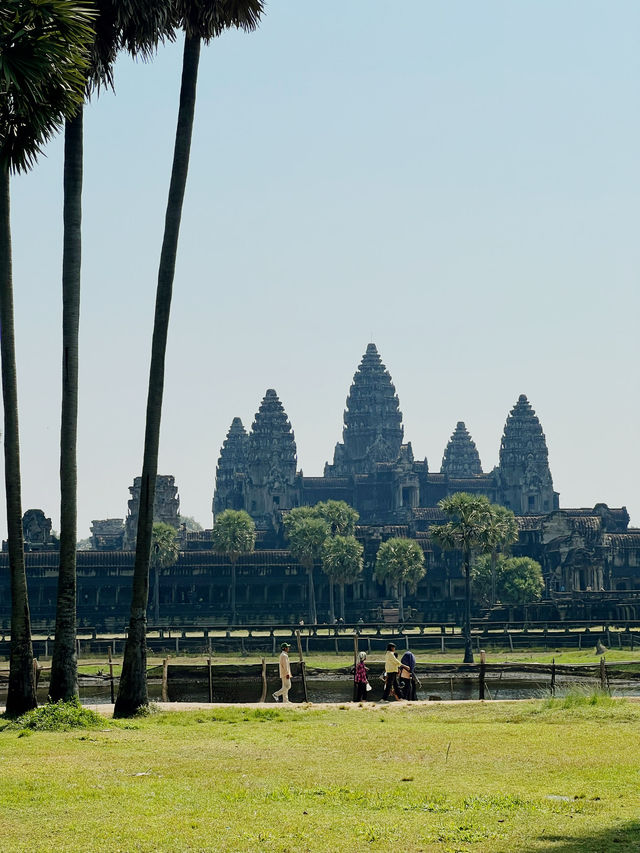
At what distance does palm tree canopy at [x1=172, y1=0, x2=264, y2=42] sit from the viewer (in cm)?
2600

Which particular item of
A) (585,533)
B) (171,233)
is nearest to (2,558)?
(585,533)

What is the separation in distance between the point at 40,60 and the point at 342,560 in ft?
302

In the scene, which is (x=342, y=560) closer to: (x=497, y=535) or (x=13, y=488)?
(x=497, y=535)

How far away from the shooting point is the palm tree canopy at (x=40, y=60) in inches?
629

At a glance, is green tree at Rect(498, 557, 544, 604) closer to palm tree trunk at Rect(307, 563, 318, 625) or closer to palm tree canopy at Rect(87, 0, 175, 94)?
palm tree trunk at Rect(307, 563, 318, 625)

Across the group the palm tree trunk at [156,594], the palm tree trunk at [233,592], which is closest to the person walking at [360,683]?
the palm tree trunk at [156,594]

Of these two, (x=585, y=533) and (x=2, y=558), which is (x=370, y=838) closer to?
(x=2, y=558)

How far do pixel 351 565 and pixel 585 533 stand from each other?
103 ft

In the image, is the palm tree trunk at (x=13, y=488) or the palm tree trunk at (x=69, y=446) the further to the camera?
the palm tree trunk at (x=69, y=446)

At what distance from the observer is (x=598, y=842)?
12633mm

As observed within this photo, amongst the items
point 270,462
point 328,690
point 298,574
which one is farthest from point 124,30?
point 270,462

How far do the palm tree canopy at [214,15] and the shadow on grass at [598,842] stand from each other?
18.6m

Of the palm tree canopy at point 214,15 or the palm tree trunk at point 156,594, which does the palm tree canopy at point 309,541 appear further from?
the palm tree canopy at point 214,15

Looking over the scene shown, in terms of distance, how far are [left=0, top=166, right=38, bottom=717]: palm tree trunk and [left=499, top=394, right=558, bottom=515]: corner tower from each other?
165641 millimetres
